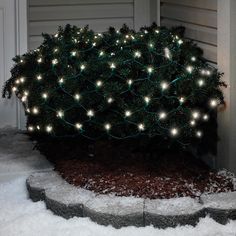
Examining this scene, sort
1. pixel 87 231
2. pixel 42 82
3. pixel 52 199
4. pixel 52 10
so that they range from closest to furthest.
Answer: pixel 87 231
pixel 52 199
pixel 42 82
pixel 52 10

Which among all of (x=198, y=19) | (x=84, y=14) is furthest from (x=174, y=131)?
(x=84, y=14)

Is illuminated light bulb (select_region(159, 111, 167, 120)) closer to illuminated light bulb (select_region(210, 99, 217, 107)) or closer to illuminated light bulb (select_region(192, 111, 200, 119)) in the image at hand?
illuminated light bulb (select_region(192, 111, 200, 119))

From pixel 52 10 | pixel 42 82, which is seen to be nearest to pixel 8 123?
pixel 52 10

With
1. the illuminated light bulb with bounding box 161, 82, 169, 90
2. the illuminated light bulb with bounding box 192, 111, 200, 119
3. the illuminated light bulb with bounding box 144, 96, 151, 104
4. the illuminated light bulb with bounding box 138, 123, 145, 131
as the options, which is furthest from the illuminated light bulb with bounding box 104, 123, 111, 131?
the illuminated light bulb with bounding box 192, 111, 200, 119

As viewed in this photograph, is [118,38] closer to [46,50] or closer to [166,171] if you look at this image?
[46,50]

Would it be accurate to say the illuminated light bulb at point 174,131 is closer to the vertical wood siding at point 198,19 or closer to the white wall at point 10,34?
the vertical wood siding at point 198,19

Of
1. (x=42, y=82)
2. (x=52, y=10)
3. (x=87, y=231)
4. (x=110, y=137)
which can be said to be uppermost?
(x=52, y=10)

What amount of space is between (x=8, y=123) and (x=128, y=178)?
222cm

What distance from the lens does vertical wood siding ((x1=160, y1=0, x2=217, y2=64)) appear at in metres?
5.42

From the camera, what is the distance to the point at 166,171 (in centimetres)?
500

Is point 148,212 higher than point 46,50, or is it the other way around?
point 46,50

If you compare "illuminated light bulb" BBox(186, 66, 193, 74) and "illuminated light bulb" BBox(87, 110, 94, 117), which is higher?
"illuminated light bulb" BBox(186, 66, 193, 74)

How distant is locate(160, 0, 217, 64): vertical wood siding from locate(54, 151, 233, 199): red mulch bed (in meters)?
0.89

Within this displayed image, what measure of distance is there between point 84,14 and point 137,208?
9.48 ft
